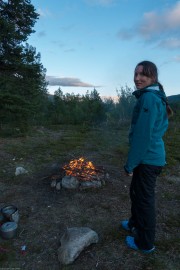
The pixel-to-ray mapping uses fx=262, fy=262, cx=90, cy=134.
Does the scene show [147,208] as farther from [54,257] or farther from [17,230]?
[17,230]

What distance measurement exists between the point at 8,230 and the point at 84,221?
4.38 ft

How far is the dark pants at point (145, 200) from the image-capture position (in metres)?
3.56

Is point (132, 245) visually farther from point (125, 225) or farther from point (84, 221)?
point (84, 221)

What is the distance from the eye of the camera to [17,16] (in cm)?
1188

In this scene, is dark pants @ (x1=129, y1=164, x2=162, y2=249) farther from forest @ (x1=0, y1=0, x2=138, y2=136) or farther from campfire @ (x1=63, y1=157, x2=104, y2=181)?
forest @ (x1=0, y1=0, x2=138, y2=136)

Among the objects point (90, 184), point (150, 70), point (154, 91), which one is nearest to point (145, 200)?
point (154, 91)

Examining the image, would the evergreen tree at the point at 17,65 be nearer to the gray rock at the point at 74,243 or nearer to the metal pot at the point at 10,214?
the metal pot at the point at 10,214

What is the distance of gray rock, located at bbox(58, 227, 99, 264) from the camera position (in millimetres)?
3633

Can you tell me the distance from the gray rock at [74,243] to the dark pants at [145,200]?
0.72 metres

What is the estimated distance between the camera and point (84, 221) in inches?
188

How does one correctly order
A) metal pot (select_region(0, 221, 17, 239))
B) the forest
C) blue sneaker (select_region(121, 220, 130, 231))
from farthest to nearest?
the forest
blue sneaker (select_region(121, 220, 130, 231))
metal pot (select_region(0, 221, 17, 239))

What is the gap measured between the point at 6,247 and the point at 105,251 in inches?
59.7

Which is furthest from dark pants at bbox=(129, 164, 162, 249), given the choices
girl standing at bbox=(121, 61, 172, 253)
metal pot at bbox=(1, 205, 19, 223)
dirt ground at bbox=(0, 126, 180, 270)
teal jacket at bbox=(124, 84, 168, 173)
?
metal pot at bbox=(1, 205, 19, 223)

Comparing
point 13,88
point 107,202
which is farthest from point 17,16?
point 107,202
